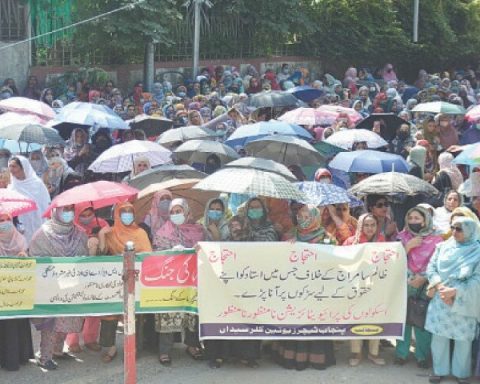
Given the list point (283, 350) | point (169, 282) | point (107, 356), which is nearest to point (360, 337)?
point (283, 350)

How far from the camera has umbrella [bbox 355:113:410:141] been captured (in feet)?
47.8

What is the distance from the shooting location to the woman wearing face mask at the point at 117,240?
8.57 metres

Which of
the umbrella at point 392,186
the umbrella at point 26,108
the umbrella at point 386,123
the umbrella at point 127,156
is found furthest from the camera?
the umbrella at point 386,123

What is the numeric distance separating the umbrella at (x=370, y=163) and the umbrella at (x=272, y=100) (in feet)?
15.0

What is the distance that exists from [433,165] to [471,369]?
4.93m

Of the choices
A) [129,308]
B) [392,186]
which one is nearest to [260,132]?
[392,186]

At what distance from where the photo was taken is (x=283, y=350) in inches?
336

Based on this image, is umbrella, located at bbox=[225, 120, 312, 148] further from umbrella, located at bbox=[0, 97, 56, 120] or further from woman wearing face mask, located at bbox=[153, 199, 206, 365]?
woman wearing face mask, located at bbox=[153, 199, 206, 365]

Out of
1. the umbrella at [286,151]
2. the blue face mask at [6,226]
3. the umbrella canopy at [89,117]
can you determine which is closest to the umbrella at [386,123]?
the umbrella at [286,151]

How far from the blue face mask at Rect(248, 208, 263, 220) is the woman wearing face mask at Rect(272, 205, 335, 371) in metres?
0.34

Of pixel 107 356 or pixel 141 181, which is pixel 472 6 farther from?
pixel 107 356

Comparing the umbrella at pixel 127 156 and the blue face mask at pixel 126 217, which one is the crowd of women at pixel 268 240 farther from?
the umbrella at pixel 127 156

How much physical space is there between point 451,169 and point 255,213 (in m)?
3.60

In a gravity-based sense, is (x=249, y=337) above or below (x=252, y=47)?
below
